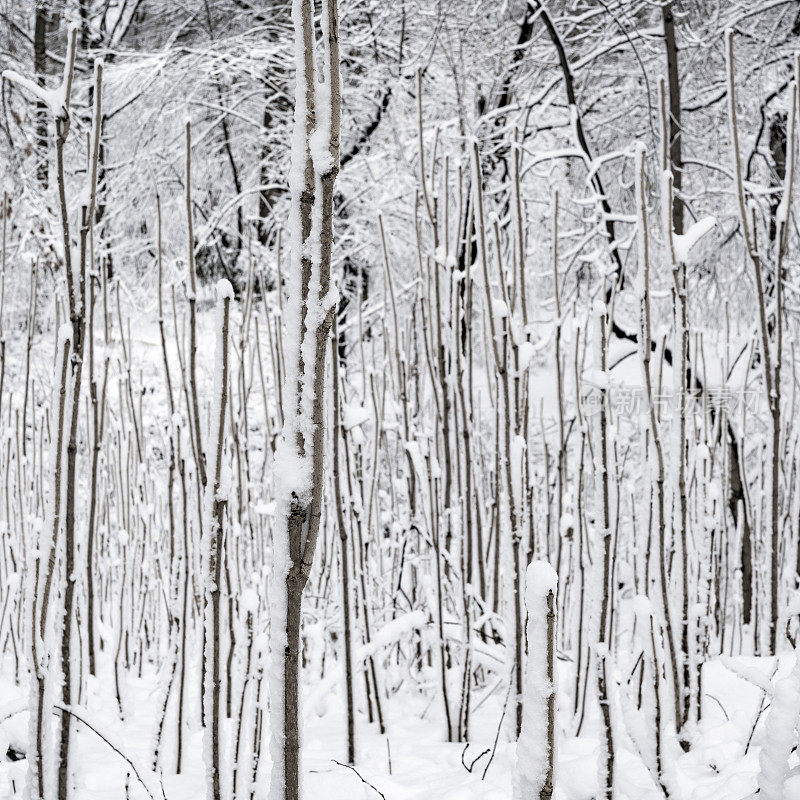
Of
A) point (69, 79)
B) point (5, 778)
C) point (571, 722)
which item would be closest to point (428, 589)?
point (571, 722)

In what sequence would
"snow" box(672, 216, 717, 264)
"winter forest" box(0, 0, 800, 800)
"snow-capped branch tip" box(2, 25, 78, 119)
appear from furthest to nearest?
"snow" box(672, 216, 717, 264)
"snow-capped branch tip" box(2, 25, 78, 119)
"winter forest" box(0, 0, 800, 800)

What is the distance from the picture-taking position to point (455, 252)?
135 centimetres

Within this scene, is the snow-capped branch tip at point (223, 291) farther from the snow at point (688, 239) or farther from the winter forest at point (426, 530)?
the snow at point (688, 239)

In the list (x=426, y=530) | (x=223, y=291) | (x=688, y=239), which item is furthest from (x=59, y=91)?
(x=426, y=530)

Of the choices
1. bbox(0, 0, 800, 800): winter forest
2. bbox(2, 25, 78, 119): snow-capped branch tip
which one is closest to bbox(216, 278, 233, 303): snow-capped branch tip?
bbox(0, 0, 800, 800): winter forest

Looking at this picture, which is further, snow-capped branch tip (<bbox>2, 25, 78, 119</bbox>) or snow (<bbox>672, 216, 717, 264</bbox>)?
snow (<bbox>672, 216, 717, 264</bbox>)

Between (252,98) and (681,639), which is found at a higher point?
(252,98)

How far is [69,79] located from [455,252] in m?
0.72

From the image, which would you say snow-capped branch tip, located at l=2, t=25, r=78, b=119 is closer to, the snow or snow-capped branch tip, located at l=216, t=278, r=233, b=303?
snow-capped branch tip, located at l=216, t=278, r=233, b=303

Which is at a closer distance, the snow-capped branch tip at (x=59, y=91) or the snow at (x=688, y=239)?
the snow-capped branch tip at (x=59, y=91)

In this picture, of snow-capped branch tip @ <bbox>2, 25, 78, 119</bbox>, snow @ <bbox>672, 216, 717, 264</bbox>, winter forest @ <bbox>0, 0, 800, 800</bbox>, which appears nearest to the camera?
winter forest @ <bbox>0, 0, 800, 800</bbox>

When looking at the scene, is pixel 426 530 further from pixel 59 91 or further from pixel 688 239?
pixel 59 91

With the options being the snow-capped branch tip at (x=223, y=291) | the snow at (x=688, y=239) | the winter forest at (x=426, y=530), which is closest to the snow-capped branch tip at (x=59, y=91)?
the winter forest at (x=426, y=530)

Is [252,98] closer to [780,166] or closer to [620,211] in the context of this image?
[620,211]
